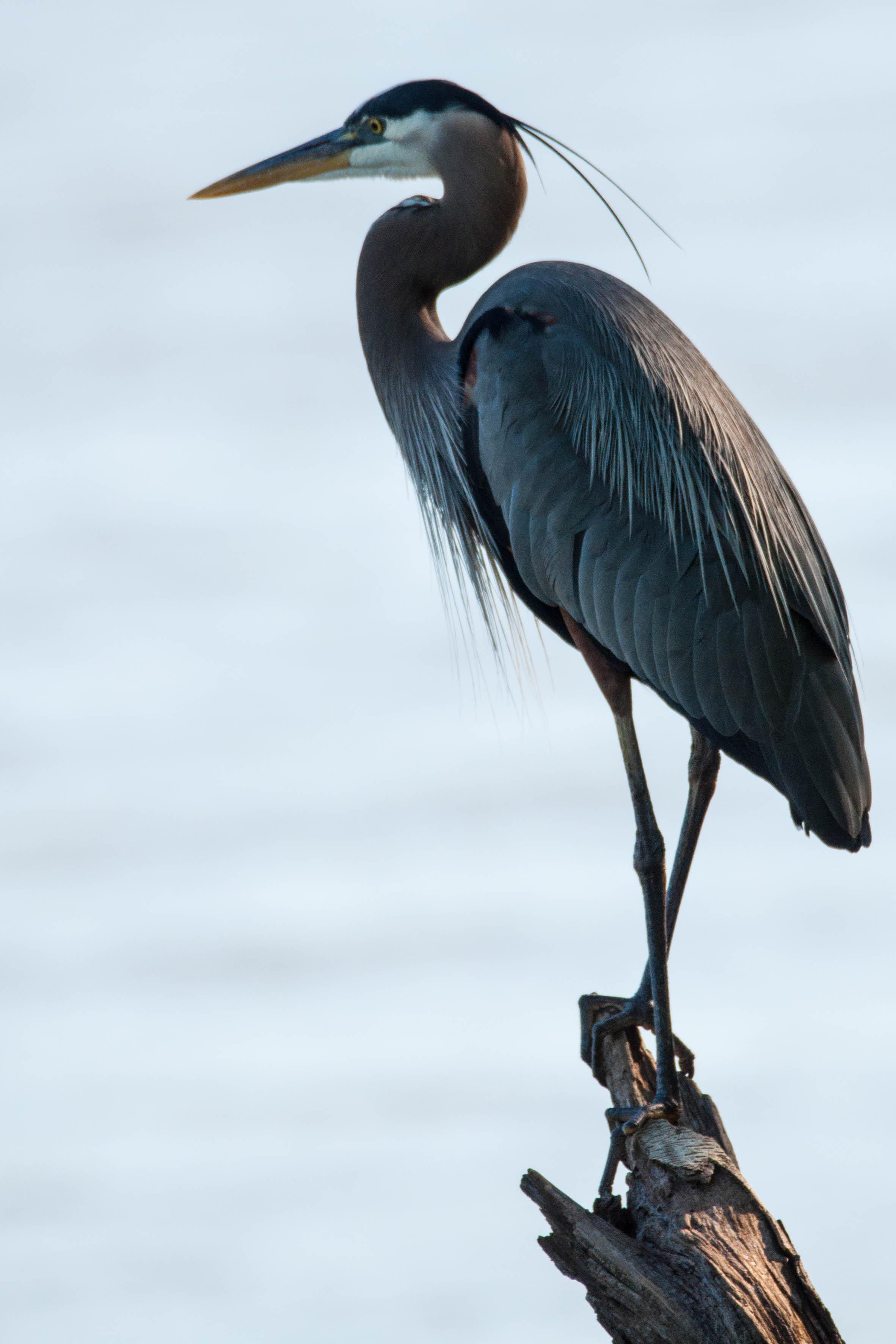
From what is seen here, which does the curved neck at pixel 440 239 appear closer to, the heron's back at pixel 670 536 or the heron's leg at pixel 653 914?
the heron's back at pixel 670 536

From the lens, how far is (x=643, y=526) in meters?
4.03

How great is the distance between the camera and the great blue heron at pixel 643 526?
12.7 feet

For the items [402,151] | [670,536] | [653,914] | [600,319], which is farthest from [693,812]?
[402,151]

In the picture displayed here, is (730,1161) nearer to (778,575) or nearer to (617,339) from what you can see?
(778,575)

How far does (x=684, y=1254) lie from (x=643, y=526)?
1.80m

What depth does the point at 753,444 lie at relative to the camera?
14.0ft

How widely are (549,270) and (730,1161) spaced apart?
2.40 meters

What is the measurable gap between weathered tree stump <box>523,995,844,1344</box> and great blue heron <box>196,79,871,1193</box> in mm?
247

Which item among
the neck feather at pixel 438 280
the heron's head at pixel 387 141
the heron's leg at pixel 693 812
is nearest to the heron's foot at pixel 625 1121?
the heron's leg at pixel 693 812

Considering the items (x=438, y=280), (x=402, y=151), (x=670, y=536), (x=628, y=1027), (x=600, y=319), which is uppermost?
(x=402, y=151)

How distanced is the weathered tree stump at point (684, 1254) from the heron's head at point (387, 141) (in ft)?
9.54

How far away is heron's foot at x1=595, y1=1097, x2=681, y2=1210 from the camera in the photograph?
360 centimetres

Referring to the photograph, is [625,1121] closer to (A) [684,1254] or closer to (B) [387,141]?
(A) [684,1254]

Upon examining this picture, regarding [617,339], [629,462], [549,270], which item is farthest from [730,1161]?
[549,270]
